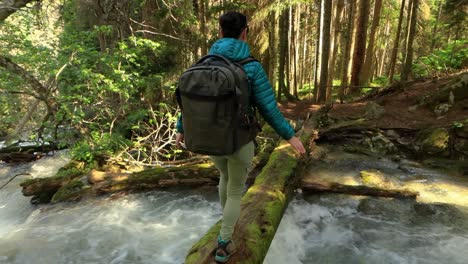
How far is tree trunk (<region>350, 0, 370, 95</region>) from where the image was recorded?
16.7 meters

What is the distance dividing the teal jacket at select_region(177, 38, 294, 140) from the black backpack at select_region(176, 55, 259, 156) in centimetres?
6

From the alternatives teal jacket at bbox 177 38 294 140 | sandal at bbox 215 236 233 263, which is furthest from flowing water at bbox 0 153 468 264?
teal jacket at bbox 177 38 294 140

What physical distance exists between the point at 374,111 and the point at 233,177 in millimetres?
10548

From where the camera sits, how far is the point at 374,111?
Answer: 12438 millimetres

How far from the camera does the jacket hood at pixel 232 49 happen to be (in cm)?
300

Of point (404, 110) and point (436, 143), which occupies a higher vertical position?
point (404, 110)

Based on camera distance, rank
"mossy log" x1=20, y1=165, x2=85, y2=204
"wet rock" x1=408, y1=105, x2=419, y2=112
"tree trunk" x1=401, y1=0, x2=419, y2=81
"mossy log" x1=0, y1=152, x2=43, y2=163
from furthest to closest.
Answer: "tree trunk" x1=401, y1=0, x2=419, y2=81
"mossy log" x1=0, y1=152, x2=43, y2=163
"wet rock" x1=408, y1=105, x2=419, y2=112
"mossy log" x1=20, y1=165, x2=85, y2=204

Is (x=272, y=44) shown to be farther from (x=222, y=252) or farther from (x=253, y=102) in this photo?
(x=222, y=252)

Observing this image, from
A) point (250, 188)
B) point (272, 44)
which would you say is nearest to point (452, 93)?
point (272, 44)

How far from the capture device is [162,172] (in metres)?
8.15

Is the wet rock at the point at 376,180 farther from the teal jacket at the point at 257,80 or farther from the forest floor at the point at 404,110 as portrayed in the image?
the teal jacket at the point at 257,80

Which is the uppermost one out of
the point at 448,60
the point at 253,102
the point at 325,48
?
the point at 325,48

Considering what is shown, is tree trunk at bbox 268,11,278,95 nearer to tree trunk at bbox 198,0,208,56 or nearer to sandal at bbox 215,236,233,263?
tree trunk at bbox 198,0,208,56

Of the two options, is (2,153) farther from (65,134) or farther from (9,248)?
(9,248)
